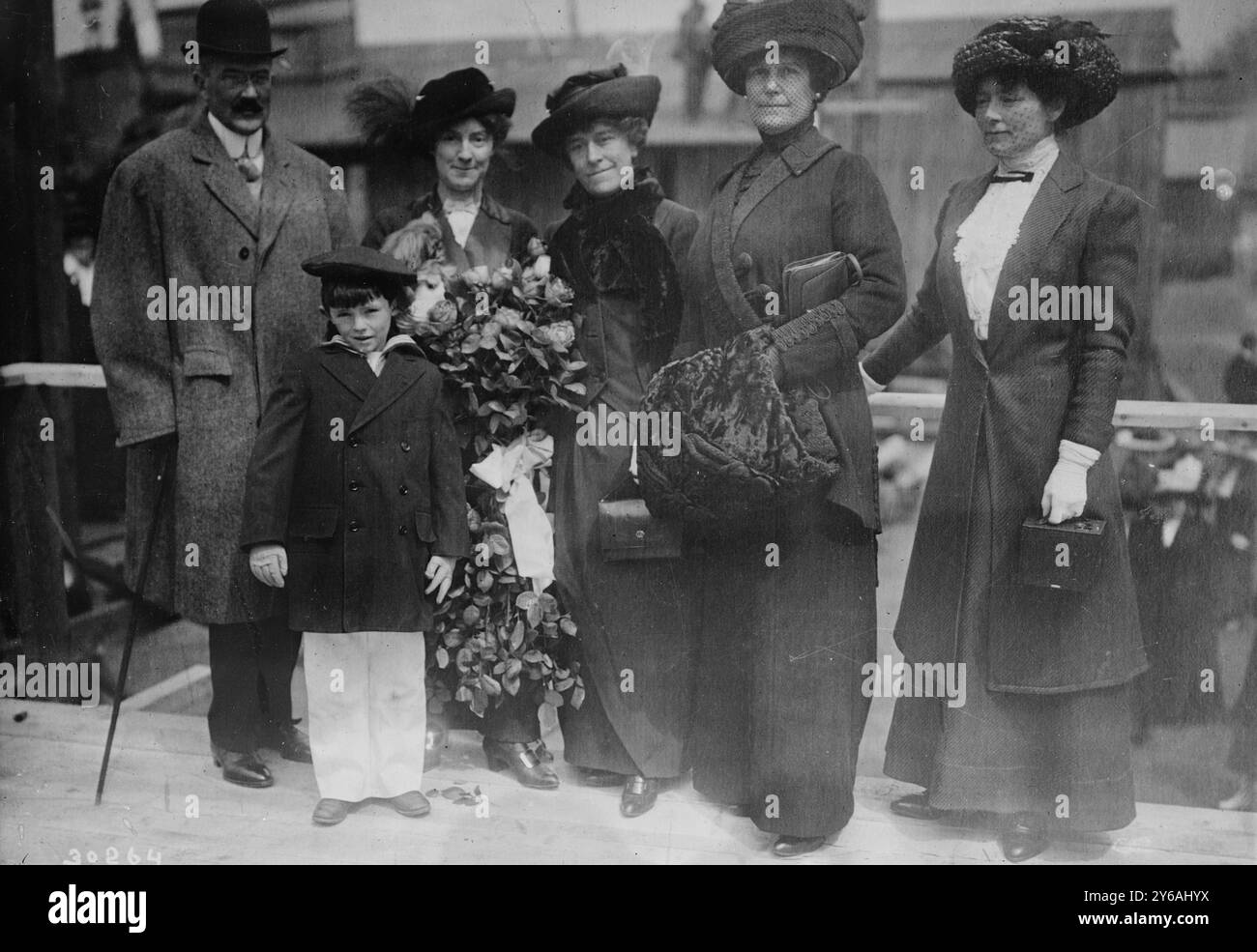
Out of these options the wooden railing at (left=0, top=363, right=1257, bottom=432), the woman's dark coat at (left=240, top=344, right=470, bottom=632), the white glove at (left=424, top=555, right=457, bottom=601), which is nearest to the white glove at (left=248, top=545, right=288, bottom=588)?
the woman's dark coat at (left=240, top=344, right=470, bottom=632)

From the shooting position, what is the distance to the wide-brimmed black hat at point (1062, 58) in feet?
12.1

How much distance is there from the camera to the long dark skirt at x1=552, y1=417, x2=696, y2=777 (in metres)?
4.01

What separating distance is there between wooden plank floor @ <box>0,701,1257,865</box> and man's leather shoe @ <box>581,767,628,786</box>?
33 mm

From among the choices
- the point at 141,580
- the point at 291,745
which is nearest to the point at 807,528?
the point at 291,745

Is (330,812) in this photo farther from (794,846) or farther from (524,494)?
(794,846)

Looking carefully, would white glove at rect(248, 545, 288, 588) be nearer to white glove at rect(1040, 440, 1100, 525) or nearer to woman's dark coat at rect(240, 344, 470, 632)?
woman's dark coat at rect(240, 344, 470, 632)

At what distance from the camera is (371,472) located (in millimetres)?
3842

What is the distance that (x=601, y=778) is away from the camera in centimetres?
415

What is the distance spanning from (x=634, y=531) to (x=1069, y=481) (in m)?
1.37

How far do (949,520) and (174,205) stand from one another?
2823mm

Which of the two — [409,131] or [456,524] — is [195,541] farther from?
[409,131]
